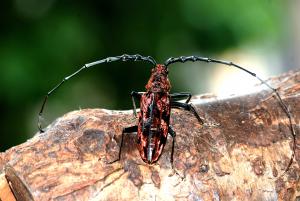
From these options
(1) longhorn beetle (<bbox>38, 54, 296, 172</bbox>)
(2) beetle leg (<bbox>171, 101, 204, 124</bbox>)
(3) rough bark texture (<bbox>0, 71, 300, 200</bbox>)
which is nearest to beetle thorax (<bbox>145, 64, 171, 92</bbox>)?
(1) longhorn beetle (<bbox>38, 54, 296, 172</bbox>)

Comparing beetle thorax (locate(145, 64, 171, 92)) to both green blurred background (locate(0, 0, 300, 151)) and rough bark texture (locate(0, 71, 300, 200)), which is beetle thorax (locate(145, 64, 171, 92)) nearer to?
rough bark texture (locate(0, 71, 300, 200))

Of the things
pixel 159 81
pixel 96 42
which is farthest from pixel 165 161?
pixel 96 42

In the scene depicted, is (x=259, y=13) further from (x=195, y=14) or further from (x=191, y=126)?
(x=191, y=126)

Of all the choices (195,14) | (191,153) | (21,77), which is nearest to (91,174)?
(191,153)

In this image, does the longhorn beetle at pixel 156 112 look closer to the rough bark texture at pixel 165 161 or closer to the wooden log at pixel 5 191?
the rough bark texture at pixel 165 161

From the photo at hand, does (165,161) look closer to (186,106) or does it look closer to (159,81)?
(186,106)

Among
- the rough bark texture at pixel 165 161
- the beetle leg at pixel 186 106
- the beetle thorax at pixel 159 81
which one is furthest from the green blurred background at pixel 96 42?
the rough bark texture at pixel 165 161

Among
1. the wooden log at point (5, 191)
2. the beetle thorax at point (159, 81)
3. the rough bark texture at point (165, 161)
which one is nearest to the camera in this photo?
the rough bark texture at point (165, 161)
